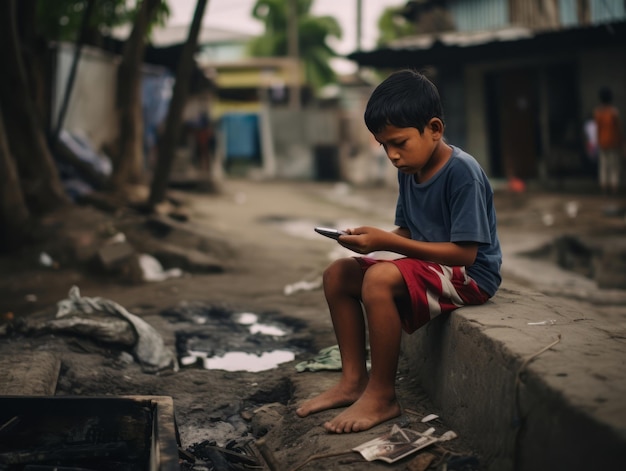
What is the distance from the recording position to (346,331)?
2.97 meters

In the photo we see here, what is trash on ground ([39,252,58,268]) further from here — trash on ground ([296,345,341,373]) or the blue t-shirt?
the blue t-shirt

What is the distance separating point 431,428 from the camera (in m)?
2.70

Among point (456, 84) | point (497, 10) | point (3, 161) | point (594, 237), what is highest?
point (497, 10)

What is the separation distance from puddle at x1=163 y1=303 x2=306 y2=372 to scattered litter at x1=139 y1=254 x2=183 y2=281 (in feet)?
3.85

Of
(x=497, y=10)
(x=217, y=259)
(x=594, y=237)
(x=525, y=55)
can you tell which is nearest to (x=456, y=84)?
(x=525, y=55)

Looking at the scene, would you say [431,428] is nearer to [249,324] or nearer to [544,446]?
[544,446]

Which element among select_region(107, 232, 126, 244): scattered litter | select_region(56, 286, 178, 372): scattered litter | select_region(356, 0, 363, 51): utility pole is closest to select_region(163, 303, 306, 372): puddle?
select_region(56, 286, 178, 372): scattered litter

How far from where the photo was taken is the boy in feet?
8.90

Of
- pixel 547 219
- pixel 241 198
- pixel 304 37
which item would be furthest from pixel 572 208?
pixel 304 37

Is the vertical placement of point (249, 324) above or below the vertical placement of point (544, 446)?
below

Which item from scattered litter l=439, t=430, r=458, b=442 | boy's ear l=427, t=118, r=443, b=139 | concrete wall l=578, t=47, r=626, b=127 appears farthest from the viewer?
concrete wall l=578, t=47, r=626, b=127

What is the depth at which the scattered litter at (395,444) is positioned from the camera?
8.02 ft

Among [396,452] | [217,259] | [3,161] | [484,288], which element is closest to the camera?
[396,452]

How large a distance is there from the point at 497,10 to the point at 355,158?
534cm
